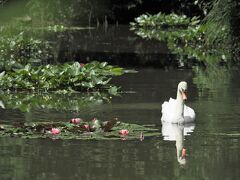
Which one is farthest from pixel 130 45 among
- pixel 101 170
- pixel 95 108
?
pixel 101 170

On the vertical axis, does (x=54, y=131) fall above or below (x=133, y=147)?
above

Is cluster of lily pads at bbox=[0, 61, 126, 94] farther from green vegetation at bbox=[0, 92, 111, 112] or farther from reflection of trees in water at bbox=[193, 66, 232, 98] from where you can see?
reflection of trees in water at bbox=[193, 66, 232, 98]

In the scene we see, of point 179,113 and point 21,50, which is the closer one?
point 179,113

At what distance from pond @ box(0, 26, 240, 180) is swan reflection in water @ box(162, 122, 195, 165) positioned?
1 cm

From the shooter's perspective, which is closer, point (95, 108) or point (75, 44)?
point (95, 108)

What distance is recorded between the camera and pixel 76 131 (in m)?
10.7

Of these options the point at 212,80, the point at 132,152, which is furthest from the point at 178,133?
the point at 212,80

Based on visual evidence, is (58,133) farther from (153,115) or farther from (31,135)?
(153,115)

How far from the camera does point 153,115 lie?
12547mm

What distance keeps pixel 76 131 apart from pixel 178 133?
130 centimetres

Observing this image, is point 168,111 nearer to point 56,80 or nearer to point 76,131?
point 76,131

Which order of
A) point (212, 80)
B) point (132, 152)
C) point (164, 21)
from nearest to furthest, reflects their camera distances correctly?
point (132, 152) → point (212, 80) → point (164, 21)

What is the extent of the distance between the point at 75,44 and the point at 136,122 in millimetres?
17335

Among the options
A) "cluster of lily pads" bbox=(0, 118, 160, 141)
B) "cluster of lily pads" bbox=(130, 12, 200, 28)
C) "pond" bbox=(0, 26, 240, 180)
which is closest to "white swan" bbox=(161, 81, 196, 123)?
"pond" bbox=(0, 26, 240, 180)
